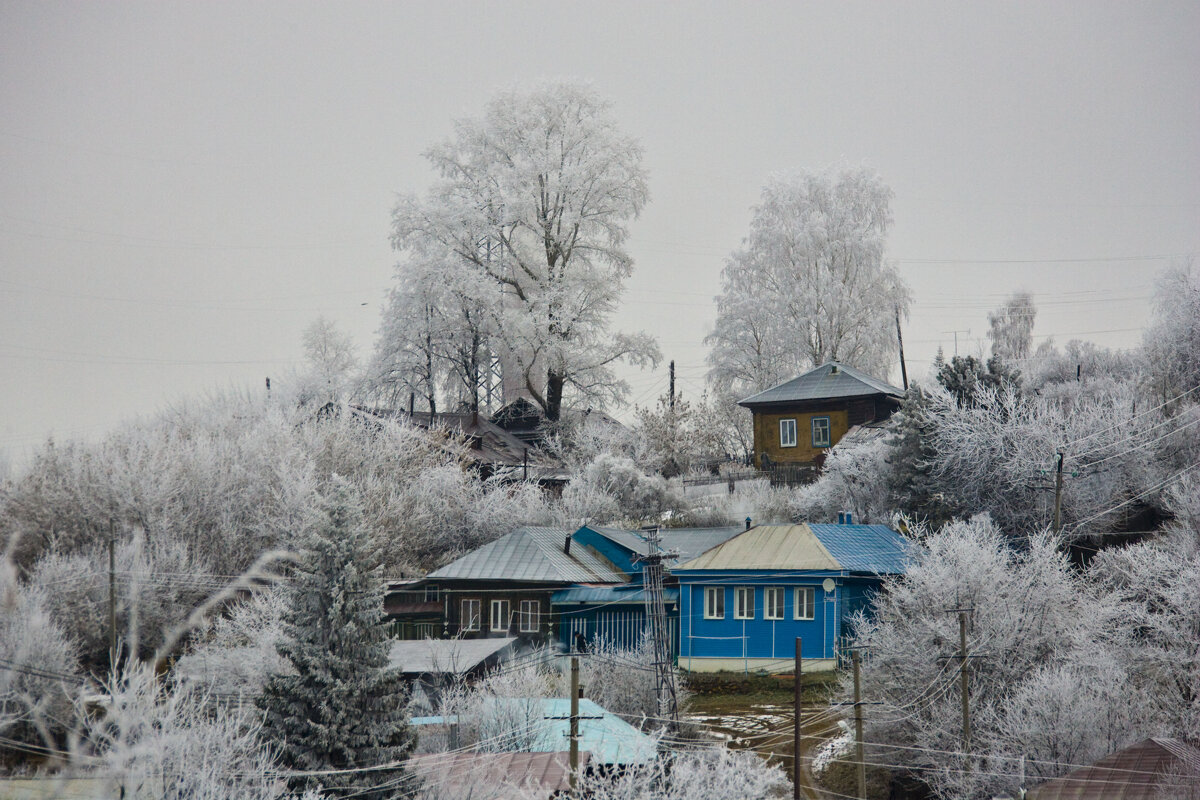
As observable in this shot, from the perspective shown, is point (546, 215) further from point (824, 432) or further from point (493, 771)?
point (493, 771)

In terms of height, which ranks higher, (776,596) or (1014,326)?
(1014,326)

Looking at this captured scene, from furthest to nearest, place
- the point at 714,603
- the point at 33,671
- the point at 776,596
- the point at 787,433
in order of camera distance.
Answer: the point at 787,433
the point at 714,603
the point at 776,596
the point at 33,671

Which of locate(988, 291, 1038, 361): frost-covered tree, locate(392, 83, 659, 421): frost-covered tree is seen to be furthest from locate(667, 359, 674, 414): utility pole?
locate(988, 291, 1038, 361): frost-covered tree

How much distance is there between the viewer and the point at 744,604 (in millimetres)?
31094

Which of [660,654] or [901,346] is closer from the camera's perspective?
[660,654]

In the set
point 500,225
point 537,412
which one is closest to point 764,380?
point 537,412

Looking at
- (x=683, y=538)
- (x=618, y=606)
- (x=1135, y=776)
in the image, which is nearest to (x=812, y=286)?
(x=683, y=538)

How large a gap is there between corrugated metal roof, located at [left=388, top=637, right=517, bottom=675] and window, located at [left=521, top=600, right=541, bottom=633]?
49.6 inches

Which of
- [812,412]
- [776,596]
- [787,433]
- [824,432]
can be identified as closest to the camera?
[776,596]

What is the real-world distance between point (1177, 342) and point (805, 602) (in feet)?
56.8

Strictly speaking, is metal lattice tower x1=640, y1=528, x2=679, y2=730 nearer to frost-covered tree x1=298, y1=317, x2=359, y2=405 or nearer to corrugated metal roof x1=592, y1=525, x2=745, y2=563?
corrugated metal roof x1=592, y1=525, x2=745, y2=563

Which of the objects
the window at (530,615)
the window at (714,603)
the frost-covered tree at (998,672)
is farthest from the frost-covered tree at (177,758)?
the window at (714,603)

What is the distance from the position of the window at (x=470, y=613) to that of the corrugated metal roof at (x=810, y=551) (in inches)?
236

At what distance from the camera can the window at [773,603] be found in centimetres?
3077
